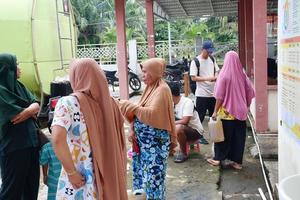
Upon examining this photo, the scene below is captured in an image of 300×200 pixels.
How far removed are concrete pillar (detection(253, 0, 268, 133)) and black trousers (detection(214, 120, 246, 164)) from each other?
0.91m

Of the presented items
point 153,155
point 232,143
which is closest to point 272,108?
point 232,143

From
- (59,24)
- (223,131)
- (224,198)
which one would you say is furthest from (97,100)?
(59,24)

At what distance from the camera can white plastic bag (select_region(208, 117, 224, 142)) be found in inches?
185

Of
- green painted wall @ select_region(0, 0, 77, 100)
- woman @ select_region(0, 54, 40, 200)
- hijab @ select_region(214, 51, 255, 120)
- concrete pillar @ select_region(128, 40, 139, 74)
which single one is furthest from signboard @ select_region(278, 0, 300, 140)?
concrete pillar @ select_region(128, 40, 139, 74)

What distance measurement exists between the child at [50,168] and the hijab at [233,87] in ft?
7.29

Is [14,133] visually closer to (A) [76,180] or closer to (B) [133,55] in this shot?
(A) [76,180]

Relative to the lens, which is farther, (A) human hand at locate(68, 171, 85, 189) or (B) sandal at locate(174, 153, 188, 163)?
(B) sandal at locate(174, 153, 188, 163)

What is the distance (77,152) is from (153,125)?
118cm

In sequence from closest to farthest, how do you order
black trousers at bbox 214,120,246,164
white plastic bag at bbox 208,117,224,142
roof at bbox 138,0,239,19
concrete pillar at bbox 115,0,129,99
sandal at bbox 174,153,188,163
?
1. white plastic bag at bbox 208,117,224,142
2. black trousers at bbox 214,120,246,164
3. sandal at bbox 174,153,188,163
4. concrete pillar at bbox 115,0,129,99
5. roof at bbox 138,0,239,19

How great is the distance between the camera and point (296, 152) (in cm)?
272

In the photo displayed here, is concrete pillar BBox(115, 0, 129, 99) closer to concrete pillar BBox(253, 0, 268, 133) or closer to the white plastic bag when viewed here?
concrete pillar BBox(253, 0, 268, 133)

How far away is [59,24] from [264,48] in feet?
12.6

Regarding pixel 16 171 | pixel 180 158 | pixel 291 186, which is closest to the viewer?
pixel 291 186

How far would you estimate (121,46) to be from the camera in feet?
28.4
